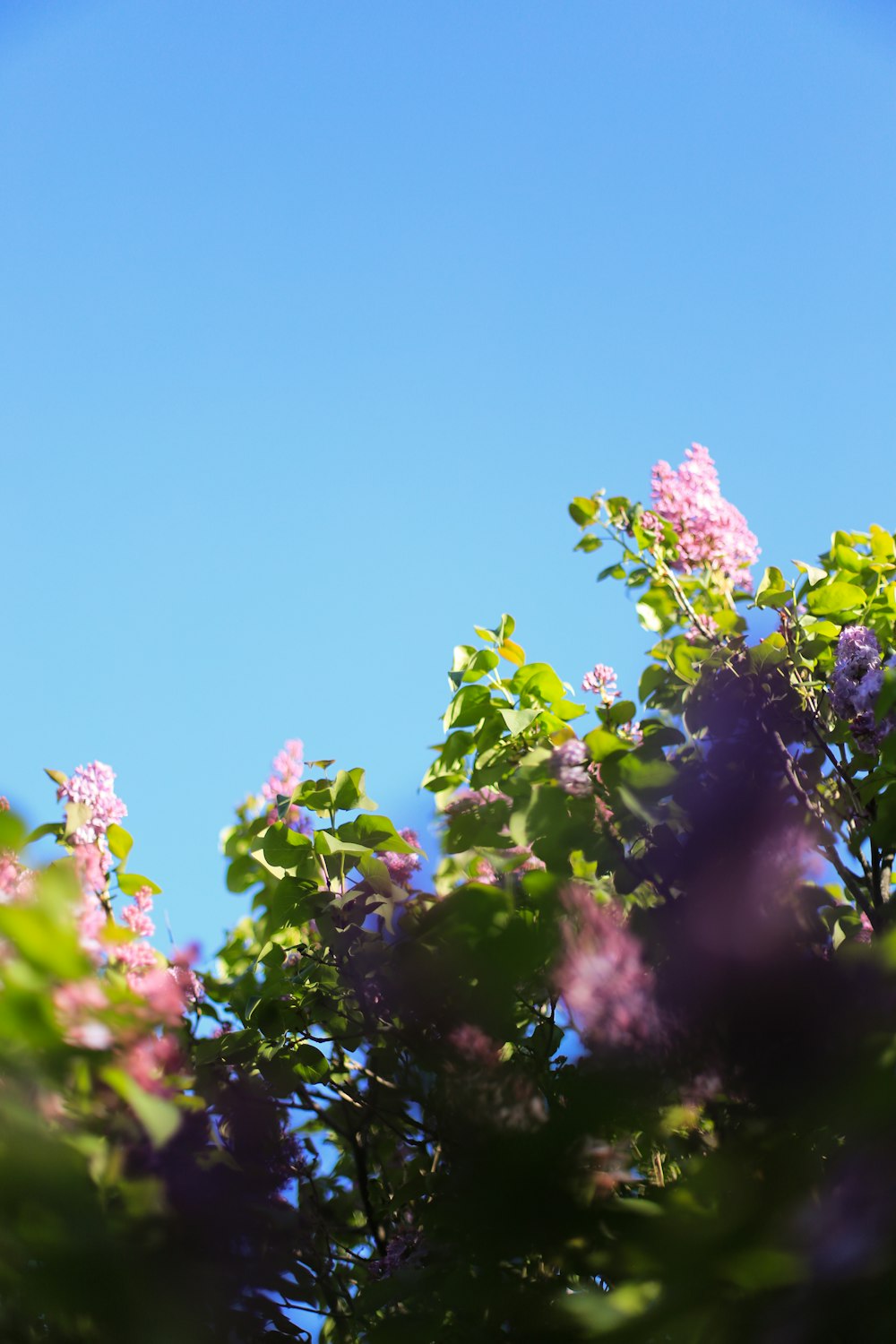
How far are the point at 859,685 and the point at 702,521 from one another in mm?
1189

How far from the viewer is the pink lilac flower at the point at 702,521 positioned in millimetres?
3262

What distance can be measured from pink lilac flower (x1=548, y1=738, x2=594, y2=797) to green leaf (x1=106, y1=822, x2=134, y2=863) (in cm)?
134

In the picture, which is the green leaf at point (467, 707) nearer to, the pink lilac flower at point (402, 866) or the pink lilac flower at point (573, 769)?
the pink lilac flower at point (402, 866)

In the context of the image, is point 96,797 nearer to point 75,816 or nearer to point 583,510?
point 75,816

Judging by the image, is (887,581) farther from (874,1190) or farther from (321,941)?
(874,1190)

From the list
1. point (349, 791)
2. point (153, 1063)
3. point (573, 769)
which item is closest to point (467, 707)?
point (349, 791)

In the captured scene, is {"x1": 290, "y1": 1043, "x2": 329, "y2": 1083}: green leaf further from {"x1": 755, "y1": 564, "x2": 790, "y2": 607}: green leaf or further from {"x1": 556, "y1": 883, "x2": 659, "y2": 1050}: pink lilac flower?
{"x1": 755, "y1": 564, "x2": 790, "y2": 607}: green leaf

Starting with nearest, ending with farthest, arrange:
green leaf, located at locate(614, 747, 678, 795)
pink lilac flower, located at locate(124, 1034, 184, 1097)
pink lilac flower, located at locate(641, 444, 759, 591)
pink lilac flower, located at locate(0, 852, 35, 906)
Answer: pink lilac flower, located at locate(124, 1034, 184, 1097) < pink lilac flower, located at locate(0, 852, 35, 906) < green leaf, located at locate(614, 747, 678, 795) < pink lilac flower, located at locate(641, 444, 759, 591)

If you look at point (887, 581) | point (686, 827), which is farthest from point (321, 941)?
point (887, 581)

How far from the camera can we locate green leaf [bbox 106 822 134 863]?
2.59 m

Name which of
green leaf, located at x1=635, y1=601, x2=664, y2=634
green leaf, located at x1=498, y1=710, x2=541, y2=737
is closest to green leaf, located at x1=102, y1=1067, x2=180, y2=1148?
green leaf, located at x1=498, y1=710, x2=541, y2=737

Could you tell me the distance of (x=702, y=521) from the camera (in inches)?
129

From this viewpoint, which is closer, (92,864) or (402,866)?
(92,864)

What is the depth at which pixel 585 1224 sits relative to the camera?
837mm
